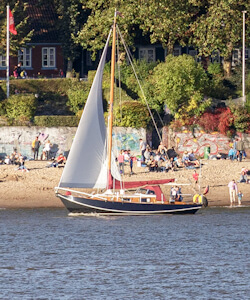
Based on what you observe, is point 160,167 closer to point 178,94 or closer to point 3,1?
point 178,94

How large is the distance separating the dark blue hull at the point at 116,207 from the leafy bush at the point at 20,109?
56.8 ft

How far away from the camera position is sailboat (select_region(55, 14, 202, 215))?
5841cm

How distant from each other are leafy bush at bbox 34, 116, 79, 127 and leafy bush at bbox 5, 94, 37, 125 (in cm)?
96

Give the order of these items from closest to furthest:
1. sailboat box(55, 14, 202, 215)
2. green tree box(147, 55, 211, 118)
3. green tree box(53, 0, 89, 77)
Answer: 1. sailboat box(55, 14, 202, 215)
2. green tree box(147, 55, 211, 118)
3. green tree box(53, 0, 89, 77)

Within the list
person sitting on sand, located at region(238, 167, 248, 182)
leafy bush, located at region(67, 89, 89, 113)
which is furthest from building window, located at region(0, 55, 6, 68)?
person sitting on sand, located at region(238, 167, 248, 182)

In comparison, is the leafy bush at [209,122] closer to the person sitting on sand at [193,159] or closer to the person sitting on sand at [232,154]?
the person sitting on sand at [232,154]

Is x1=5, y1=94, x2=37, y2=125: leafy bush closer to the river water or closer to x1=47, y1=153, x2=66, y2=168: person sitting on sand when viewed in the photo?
x1=47, y1=153, x2=66, y2=168: person sitting on sand

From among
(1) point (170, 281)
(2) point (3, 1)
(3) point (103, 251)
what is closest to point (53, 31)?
(2) point (3, 1)

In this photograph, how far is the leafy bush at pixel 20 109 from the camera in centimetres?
7462

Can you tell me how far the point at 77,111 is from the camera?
256 feet

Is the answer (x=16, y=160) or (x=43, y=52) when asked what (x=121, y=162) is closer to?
(x=16, y=160)

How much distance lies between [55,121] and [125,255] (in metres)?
26.3

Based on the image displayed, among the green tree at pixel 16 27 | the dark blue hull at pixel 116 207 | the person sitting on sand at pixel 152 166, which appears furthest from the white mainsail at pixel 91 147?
the green tree at pixel 16 27

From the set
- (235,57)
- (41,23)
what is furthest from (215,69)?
(41,23)
